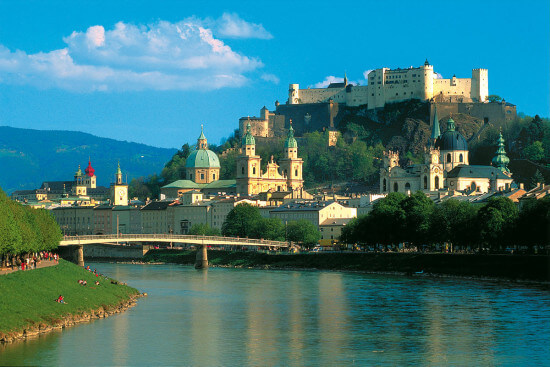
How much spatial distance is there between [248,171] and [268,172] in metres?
3.15

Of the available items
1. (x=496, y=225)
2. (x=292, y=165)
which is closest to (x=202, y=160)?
(x=292, y=165)

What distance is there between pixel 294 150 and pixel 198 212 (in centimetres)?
2499

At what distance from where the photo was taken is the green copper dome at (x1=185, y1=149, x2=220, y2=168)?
166 meters

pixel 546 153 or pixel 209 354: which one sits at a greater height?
pixel 546 153

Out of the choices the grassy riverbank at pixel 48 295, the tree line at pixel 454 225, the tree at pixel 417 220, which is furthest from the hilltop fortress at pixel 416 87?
the grassy riverbank at pixel 48 295

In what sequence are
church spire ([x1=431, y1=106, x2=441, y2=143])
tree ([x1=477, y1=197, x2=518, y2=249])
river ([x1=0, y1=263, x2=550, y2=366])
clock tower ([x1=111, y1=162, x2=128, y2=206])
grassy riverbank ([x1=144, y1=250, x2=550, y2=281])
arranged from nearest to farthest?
river ([x1=0, y1=263, x2=550, y2=366])
grassy riverbank ([x1=144, y1=250, x2=550, y2=281])
tree ([x1=477, y1=197, x2=518, y2=249])
church spire ([x1=431, y1=106, x2=441, y2=143])
clock tower ([x1=111, y1=162, x2=128, y2=206])

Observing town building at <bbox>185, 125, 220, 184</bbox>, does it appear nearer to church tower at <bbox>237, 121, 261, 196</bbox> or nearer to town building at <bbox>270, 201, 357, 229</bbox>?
church tower at <bbox>237, 121, 261, 196</bbox>

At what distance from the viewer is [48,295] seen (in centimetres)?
4691

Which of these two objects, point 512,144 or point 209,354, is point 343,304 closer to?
point 209,354

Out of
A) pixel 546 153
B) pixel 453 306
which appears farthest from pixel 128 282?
pixel 546 153

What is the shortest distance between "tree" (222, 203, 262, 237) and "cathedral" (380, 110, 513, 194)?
66.7 feet

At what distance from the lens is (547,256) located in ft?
218

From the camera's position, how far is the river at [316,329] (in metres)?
38.2

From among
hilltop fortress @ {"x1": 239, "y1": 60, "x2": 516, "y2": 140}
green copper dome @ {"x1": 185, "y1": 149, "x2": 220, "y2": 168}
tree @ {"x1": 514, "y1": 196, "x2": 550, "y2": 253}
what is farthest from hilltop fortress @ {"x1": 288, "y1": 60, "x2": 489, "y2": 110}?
tree @ {"x1": 514, "y1": 196, "x2": 550, "y2": 253}
